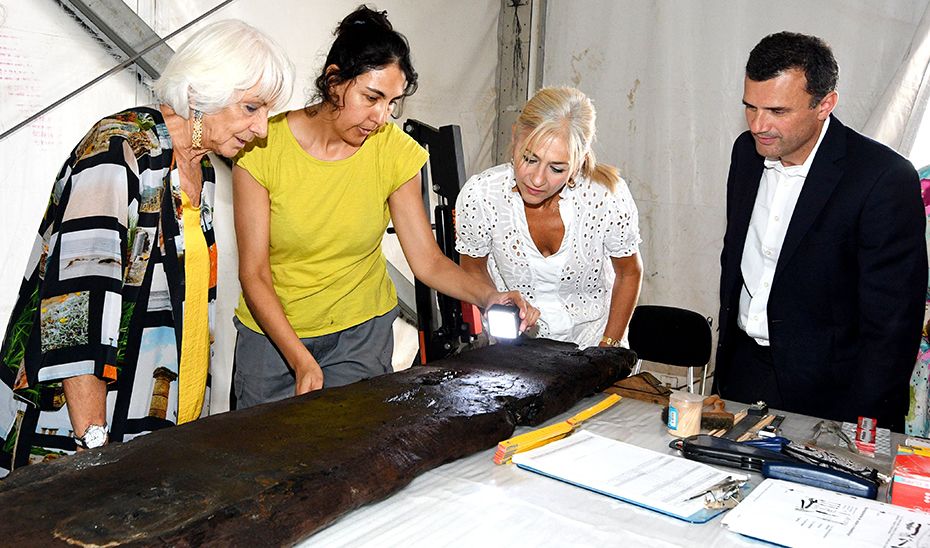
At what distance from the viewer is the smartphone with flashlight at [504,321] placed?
2156mm

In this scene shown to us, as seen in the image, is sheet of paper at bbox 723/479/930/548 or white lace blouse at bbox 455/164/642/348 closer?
sheet of paper at bbox 723/479/930/548

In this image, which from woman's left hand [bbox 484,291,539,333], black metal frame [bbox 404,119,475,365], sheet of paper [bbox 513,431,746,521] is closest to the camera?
sheet of paper [bbox 513,431,746,521]

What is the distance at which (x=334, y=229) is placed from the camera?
2.13 m

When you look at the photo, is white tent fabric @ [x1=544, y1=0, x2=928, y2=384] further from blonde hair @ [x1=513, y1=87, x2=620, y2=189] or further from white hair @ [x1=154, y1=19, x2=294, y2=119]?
white hair @ [x1=154, y1=19, x2=294, y2=119]

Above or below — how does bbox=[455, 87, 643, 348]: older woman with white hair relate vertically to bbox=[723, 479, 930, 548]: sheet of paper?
above

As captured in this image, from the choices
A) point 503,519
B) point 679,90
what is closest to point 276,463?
point 503,519

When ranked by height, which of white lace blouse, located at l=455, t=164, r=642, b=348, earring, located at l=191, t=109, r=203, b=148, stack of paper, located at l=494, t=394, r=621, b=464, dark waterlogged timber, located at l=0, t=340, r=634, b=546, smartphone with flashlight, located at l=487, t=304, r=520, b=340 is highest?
earring, located at l=191, t=109, r=203, b=148

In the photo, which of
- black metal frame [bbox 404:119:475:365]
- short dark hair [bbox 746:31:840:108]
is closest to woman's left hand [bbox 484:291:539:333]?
short dark hair [bbox 746:31:840:108]

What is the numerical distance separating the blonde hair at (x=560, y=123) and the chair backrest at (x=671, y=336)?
0.88 meters

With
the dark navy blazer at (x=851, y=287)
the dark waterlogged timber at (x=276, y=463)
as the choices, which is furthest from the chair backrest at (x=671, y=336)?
the dark waterlogged timber at (x=276, y=463)

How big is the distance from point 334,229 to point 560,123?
0.70 meters

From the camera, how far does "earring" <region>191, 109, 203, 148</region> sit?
67.2 inches

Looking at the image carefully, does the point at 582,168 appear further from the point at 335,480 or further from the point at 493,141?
the point at 493,141

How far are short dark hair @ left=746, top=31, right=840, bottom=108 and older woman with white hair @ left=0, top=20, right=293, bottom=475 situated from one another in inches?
46.9
